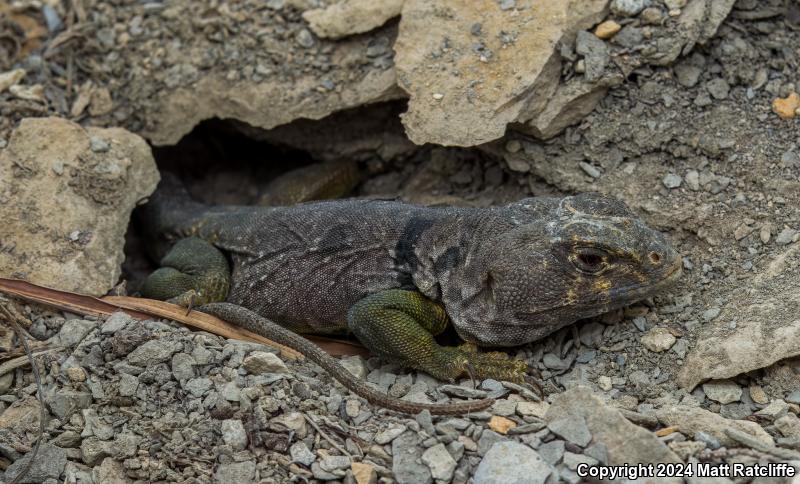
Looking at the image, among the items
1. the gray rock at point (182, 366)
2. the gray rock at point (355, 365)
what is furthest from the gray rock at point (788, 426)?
the gray rock at point (182, 366)

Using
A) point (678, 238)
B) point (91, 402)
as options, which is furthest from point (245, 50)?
point (678, 238)

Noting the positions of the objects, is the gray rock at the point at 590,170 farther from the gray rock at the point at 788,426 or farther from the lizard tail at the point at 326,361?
the gray rock at the point at 788,426

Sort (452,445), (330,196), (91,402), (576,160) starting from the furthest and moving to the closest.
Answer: (330,196) → (576,160) → (91,402) → (452,445)

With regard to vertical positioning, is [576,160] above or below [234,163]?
above

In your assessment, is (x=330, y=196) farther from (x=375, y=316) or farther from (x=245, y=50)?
(x=375, y=316)

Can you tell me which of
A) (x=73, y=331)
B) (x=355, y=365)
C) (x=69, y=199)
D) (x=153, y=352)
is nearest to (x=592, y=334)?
(x=355, y=365)

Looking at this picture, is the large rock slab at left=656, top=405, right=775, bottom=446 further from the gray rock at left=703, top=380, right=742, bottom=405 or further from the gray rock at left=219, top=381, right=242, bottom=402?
the gray rock at left=219, top=381, right=242, bottom=402

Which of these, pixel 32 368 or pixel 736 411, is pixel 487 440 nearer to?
pixel 736 411
